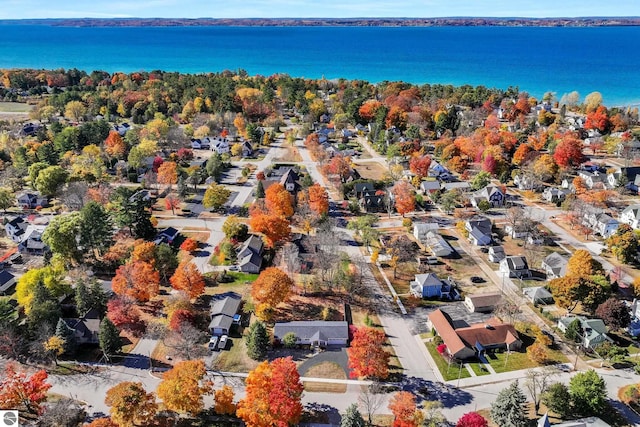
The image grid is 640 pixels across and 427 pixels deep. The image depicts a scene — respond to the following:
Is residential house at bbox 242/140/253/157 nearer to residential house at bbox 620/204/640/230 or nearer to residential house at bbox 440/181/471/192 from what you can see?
residential house at bbox 440/181/471/192

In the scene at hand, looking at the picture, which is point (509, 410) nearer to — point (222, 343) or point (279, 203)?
point (222, 343)

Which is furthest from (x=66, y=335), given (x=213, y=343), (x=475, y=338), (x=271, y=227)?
(x=475, y=338)

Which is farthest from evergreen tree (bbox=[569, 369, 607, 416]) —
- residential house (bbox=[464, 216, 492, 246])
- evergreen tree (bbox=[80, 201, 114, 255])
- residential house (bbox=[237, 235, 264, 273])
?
evergreen tree (bbox=[80, 201, 114, 255])

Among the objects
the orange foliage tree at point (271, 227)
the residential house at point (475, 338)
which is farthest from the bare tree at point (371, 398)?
the orange foliage tree at point (271, 227)

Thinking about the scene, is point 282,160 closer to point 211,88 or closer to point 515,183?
point 515,183

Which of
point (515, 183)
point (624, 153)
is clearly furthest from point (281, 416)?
point (624, 153)

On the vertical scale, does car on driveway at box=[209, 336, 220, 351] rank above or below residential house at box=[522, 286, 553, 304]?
below
